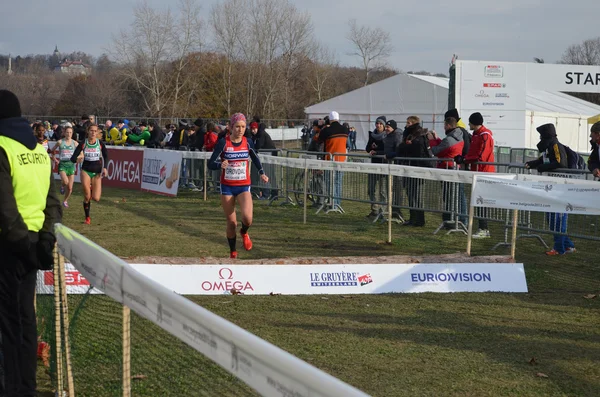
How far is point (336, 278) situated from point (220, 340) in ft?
21.0

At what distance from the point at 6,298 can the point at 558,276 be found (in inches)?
308

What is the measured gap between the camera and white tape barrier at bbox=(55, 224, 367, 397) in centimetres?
226

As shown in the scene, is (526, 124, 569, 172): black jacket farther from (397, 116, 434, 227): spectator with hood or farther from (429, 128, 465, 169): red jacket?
(397, 116, 434, 227): spectator with hood

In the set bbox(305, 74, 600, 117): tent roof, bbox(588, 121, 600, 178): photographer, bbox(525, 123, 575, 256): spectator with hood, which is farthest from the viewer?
bbox(305, 74, 600, 117): tent roof

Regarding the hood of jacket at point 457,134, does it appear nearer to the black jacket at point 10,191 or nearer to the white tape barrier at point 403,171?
the white tape barrier at point 403,171

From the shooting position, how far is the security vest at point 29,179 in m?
4.95

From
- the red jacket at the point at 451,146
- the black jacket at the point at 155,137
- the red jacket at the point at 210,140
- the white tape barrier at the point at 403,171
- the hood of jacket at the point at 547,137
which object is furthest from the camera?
the black jacket at the point at 155,137

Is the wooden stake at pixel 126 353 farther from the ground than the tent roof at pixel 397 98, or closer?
closer

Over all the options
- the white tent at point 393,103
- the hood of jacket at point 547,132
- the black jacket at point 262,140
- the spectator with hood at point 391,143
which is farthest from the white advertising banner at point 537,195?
the white tent at point 393,103

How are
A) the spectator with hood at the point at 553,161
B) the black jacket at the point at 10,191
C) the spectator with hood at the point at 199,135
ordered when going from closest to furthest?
the black jacket at the point at 10,191 < the spectator with hood at the point at 553,161 < the spectator with hood at the point at 199,135

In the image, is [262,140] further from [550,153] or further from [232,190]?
[232,190]

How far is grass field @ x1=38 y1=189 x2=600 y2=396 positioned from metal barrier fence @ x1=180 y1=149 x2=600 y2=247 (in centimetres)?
57

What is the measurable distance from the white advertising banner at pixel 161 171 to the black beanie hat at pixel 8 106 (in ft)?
57.4

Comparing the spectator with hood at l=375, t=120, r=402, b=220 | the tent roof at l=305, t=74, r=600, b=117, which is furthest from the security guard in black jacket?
the tent roof at l=305, t=74, r=600, b=117
